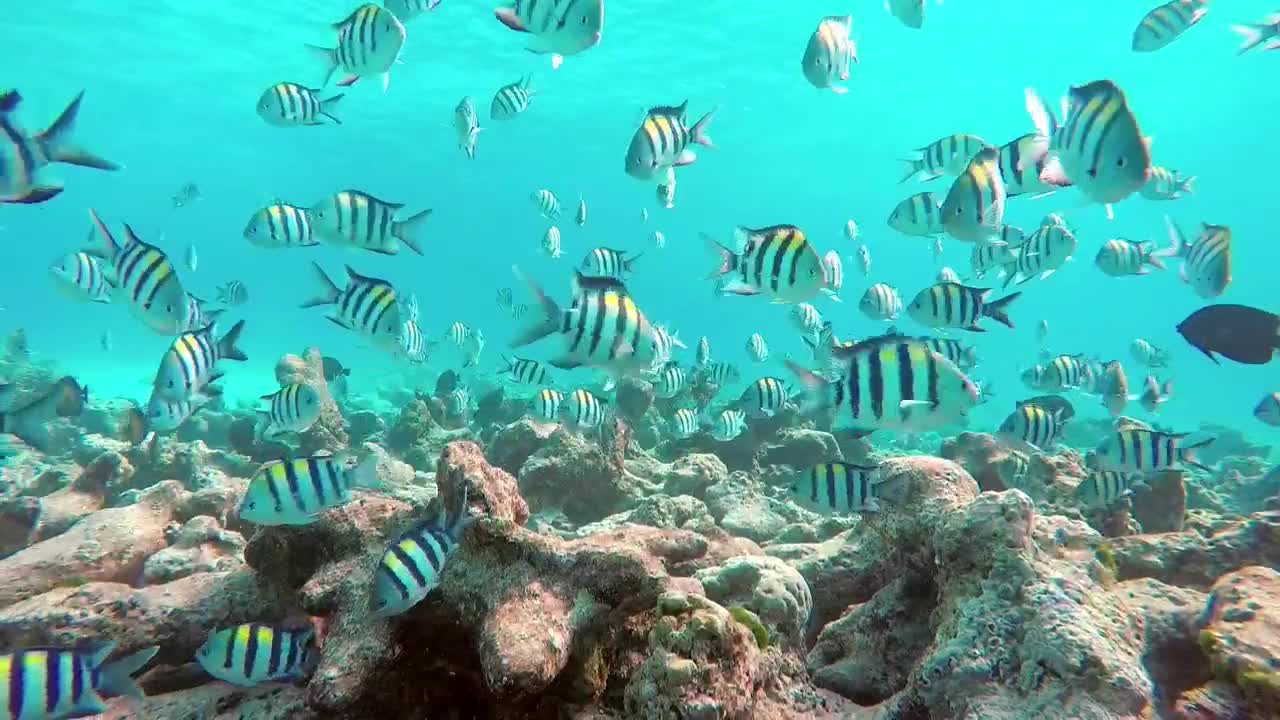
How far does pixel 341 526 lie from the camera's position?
3652mm

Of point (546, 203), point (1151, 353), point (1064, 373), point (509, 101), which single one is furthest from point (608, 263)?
point (1151, 353)

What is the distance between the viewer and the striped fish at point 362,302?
5.21 meters

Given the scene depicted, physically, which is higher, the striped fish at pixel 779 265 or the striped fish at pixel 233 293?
the striped fish at pixel 233 293

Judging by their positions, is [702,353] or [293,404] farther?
[702,353]

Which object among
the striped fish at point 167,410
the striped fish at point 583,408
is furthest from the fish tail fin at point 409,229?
the striped fish at point 583,408

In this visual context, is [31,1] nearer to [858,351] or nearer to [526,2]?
[526,2]

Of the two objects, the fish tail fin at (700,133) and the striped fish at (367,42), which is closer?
the fish tail fin at (700,133)

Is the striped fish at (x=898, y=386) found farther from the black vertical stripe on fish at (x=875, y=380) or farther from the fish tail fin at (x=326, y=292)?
the fish tail fin at (x=326, y=292)

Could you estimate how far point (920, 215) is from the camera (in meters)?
5.86

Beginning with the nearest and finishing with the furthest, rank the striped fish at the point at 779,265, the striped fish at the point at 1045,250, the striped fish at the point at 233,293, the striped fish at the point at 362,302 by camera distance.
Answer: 1. the striped fish at the point at 779,265
2. the striped fish at the point at 362,302
3. the striped fish at the point at 1045,250
4. the striped fish at the point at 233,293

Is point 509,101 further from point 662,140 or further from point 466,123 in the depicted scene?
point 662,140

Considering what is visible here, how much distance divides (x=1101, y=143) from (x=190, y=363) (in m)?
5.76

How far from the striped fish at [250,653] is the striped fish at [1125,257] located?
8.73 meters

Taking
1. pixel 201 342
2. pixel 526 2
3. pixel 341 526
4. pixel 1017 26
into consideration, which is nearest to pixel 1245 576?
pixel 341 526
